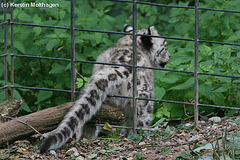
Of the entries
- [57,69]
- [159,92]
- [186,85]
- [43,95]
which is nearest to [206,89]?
[186,85]

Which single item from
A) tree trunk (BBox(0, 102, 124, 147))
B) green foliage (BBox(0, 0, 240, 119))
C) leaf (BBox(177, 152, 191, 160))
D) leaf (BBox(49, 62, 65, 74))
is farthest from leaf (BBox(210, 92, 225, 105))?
leaf (BBox(49, 62, 65, 74))

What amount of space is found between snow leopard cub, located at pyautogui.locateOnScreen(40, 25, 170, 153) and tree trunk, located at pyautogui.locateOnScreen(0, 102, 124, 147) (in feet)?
0.74

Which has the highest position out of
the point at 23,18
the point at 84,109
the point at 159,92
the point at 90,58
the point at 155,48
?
the point at 23,18

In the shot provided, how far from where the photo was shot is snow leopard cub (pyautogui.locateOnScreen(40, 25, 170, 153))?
526cm

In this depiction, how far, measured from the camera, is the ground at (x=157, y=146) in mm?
4852

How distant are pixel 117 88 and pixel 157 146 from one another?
1056mm

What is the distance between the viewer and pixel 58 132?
505cm

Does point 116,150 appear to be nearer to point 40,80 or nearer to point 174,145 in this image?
point 174,145

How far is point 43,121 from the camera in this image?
5594 millimetres

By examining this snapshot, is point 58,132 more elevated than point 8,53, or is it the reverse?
point 8,53

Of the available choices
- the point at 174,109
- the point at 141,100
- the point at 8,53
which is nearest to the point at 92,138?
the point at 141,100

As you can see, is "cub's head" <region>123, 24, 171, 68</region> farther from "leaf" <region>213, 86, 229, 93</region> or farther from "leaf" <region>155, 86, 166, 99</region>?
"leaf" <region>213, 86, 229, 93</region>

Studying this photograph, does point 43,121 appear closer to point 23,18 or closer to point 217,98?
point 23,18

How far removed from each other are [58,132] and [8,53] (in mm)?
2004
